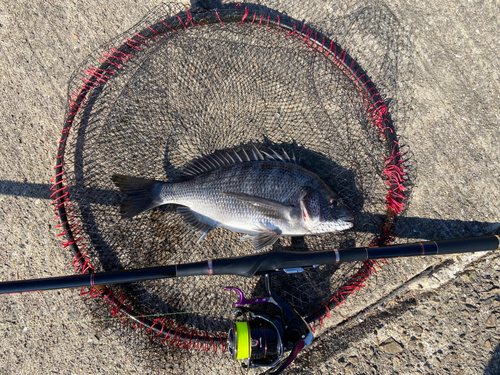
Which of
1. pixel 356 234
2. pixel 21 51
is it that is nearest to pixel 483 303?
pixel 356 234

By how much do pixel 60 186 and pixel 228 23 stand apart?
1.88m

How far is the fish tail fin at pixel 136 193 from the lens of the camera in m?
2.30

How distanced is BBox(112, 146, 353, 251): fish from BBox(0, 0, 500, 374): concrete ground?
854 millimetres

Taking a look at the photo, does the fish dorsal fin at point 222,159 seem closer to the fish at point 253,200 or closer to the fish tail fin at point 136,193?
the fish at point 253,200

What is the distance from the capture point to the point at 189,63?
8.34 ft

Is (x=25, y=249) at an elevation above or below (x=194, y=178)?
below

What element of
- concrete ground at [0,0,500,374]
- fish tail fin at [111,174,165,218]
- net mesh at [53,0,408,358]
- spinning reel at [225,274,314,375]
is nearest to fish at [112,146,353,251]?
fish tail fin at [111,174,165,218]

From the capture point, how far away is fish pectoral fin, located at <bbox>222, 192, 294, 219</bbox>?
90.8 inches

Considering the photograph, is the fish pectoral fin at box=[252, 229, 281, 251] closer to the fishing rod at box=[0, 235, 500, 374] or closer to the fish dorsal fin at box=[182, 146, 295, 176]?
the fishing rod at box=[0, 235, 500, 374]

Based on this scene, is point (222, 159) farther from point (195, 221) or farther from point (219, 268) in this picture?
point (219, 268)

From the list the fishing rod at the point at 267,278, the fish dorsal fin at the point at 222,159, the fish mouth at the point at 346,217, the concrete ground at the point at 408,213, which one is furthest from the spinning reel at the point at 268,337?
the fish dorsal fin at the point at 222,159

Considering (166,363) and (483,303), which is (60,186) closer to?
(166,363)

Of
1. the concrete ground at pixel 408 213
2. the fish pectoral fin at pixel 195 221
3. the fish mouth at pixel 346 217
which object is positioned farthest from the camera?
the concrete ground at pixel 408 213

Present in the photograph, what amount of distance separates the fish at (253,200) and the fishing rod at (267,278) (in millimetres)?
268
